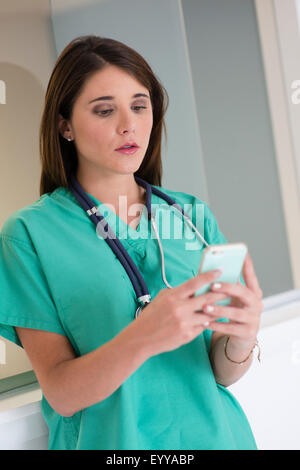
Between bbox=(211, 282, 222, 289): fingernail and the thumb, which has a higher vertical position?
the thumb

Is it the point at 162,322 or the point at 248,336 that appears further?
the point at 248,336

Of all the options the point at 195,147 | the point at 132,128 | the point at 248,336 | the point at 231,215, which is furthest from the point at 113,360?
the point at 231,215

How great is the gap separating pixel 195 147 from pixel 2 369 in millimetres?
876

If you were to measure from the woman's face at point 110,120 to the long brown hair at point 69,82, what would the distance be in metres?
0.02

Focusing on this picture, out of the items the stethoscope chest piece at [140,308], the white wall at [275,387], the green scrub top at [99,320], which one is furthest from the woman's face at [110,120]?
the white wall at [275,387]

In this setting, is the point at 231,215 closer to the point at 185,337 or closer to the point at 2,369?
the point at 2,369

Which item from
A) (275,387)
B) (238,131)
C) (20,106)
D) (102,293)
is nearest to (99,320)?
(102,293)

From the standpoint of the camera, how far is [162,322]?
68 cm

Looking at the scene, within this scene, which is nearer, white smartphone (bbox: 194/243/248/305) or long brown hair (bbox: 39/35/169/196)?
white smartphone (bbox: 194/243/248/305)

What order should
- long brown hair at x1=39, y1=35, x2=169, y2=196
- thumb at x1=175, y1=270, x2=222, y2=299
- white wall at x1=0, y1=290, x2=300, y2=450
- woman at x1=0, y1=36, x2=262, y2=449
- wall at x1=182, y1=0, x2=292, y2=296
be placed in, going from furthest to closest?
wall at x1=182, y1=0, x2=292, y2=296 → white wall at x1=0, y1=290, x2=300, y2=450 → long brown hair at x1=39, y1=35, x2=169, y2=196 → woman at x1=0, y1=36, x2=262, y2=449 → thumb at x1=175, y1=270, x2=222, y2=299

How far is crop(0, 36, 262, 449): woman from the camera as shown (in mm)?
801

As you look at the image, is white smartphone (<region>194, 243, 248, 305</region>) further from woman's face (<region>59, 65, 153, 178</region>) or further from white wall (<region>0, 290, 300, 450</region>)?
white wall (<region>0, 290, 300, 450</region>)

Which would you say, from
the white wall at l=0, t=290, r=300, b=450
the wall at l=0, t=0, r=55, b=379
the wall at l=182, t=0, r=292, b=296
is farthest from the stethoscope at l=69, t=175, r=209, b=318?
the wall at l=182, t=0, r=292, b=296

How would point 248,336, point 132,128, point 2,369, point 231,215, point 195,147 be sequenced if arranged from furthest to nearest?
point 231,215, point 195,147, point 2,369, point 132,128, point 248,336
